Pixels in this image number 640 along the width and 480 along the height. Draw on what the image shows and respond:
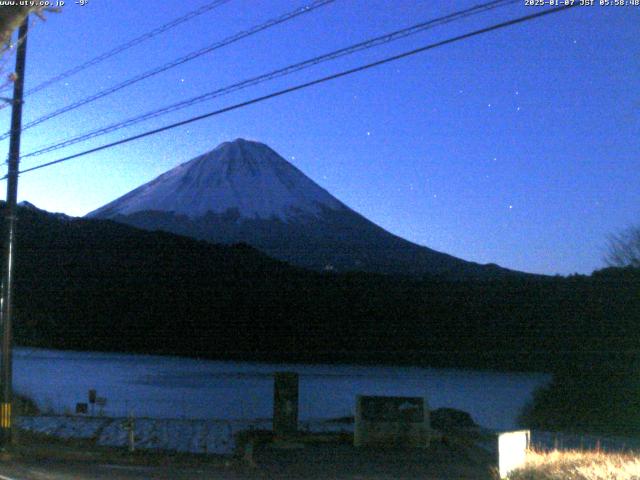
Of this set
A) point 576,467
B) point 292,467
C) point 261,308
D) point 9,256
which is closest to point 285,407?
point 292,467

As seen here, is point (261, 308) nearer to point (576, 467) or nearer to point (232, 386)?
point (232, 386)

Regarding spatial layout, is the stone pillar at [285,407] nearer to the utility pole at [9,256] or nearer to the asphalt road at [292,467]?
the asphalt road at [292,467]

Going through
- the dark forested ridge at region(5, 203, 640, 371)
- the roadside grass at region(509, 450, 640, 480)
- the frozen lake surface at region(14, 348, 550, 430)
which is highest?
the dark forested ridge at region(5, 203, 640, 371)

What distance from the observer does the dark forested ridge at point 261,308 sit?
43969 mm

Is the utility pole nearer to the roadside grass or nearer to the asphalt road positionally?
the asphalt road

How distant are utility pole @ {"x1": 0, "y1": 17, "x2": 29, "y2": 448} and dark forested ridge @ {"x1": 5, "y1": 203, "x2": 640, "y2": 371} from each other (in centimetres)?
2370

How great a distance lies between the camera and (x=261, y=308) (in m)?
59.8

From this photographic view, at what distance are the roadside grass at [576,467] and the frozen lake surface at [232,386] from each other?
14980 mm

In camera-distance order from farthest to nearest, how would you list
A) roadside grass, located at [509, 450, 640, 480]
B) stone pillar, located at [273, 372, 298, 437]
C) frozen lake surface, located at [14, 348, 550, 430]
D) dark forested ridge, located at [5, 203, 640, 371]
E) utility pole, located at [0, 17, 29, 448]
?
dark forested ridge, located at [5, 203, 640, 371], frozen lake surface, located at [14, 348, 550, 430], stone pillar, located at [273, 372, 298, 437], utility pole, located at [0, 17, 29, 448], roadside grass, located at [509, 450, 640, 480]

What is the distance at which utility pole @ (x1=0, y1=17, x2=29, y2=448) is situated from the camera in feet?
58.3

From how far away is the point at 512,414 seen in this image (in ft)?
100

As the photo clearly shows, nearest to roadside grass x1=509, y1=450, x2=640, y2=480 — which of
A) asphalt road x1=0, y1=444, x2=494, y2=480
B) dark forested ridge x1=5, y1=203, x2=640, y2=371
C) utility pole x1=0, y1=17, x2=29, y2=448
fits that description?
asphalt road x1=0, y1=444, x2=494, y2=480

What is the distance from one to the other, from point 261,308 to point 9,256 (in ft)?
137

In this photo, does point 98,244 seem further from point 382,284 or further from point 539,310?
point 539,310
